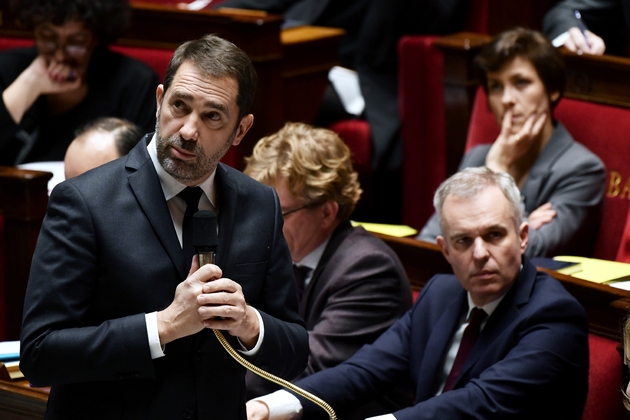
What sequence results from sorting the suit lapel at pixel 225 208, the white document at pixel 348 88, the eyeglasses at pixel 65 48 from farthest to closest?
the white document at pixel 348 88 → the eyeglasses at pixel 65 48 → the suit lapel at pixel 225 208

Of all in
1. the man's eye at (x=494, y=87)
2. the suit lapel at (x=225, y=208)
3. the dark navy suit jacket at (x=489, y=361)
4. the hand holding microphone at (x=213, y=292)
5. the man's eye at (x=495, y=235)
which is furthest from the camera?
the man's eye at (x=494, y=87)

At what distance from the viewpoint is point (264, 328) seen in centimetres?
101

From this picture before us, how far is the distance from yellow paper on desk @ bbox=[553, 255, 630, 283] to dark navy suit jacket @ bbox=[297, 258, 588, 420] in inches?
6.6

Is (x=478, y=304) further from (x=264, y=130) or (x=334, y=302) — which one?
(x=264, y=130)

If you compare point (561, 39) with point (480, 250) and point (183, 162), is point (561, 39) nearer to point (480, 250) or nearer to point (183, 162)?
point (480, 250)

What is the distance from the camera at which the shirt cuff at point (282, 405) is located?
1.40 metres

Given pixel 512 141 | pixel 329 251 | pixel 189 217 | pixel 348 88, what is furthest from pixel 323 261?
pixel 348 88

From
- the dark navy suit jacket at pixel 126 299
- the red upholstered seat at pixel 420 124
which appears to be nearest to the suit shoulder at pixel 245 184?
the dark navy suit jacket at pixel 126 299

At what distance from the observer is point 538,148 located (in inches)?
80.1

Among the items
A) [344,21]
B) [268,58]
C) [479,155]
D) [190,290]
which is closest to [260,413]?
[190,290]

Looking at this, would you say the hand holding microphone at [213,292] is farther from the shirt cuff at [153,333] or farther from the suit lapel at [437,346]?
the suit lapel at [437,346]

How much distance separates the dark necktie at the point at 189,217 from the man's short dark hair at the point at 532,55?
1182mm

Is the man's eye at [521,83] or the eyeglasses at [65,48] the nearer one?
the man's eye at [521,83]

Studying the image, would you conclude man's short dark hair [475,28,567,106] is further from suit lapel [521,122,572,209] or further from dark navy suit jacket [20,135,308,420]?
dark navy suit jacket [20,135,308,420]
